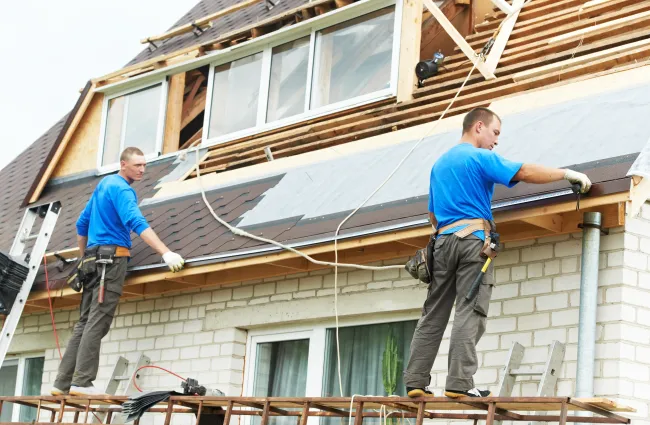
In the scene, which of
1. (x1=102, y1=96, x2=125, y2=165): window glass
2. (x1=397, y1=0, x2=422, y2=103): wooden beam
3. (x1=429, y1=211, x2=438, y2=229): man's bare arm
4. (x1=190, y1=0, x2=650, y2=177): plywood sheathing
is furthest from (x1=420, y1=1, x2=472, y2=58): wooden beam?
(x1=429, y1=211, x2=438, y2=229): man's bare arm

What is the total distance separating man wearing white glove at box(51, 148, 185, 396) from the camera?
30.0ft

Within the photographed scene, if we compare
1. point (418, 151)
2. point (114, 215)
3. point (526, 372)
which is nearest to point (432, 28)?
point (418, 151)

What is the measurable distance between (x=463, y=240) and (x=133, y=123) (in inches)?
263

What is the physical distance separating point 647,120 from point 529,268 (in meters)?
1.25

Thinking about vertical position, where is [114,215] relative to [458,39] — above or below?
below

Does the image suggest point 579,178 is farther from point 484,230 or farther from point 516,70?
point 516,70

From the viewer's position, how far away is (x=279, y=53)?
1146 centimetres

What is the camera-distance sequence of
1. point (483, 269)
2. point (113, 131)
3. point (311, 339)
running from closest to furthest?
point (483, 269)
point (311, 339)
point (113, 131)

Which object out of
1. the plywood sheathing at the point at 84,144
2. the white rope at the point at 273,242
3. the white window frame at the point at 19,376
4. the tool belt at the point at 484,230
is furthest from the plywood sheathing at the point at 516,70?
the white window frame at the point at 19,376

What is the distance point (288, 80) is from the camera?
11.3m

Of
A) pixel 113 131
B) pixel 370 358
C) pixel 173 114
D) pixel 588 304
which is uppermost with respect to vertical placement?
pixel 173 114

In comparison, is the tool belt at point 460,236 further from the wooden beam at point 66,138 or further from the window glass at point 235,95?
the wooden beam at point 66,138

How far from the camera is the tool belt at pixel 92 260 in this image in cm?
934

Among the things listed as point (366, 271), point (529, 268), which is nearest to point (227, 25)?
point (366, 271)
